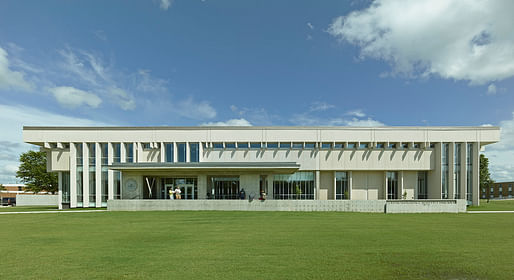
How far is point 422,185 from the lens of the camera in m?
37.5

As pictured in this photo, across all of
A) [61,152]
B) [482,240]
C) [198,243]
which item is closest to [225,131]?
[61,152]

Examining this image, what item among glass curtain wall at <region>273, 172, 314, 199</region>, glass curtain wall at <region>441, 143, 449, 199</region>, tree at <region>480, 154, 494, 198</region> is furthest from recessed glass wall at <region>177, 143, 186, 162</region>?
tree at <region>480, 154, 494, 198</region>

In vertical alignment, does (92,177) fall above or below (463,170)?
below

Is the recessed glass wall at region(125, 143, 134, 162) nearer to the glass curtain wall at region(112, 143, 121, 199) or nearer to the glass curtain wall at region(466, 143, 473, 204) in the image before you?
the glass curtain wall at region(112, 143, 121, 199)

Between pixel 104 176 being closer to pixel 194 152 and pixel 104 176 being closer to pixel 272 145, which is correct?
pixel 194 152

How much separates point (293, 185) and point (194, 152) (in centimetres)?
1285

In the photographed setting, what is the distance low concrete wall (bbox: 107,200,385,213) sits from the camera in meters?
24.9

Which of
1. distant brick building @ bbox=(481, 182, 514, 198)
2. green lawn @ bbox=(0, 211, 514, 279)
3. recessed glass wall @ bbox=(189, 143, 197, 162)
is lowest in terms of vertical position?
distant brick building @ bbox=(481, 182, 514, 198)

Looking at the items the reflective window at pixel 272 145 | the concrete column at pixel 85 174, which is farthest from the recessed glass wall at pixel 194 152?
the concrete column at pixel 85 174

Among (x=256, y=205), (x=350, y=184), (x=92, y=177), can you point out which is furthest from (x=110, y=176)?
(x=350, y=184)

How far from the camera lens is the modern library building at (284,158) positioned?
33969 mm

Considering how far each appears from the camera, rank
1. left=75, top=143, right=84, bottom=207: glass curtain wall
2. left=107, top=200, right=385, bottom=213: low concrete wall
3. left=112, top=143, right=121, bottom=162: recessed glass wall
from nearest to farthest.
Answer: left=107, top=200, right=385, bottom=213: low concrete wall
left=75, top=143, right=84, bottom=207: glass curtain wall
left=112, top=143, right=121, bottom=162: recessed glass wall

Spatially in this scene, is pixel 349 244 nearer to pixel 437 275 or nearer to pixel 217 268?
pixel 437 275

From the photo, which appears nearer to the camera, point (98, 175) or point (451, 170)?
point (98, 175)
